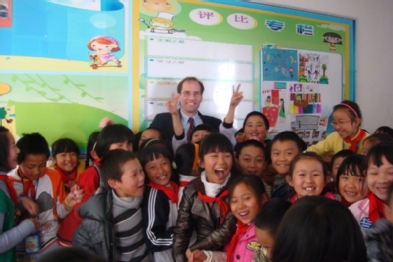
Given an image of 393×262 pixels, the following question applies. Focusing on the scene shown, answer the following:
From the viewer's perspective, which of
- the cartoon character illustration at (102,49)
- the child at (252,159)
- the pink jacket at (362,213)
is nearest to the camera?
the pink jacket at (362,213)

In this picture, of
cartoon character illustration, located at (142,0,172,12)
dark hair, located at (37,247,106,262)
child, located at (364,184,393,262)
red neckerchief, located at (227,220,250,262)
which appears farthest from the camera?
cartoon character illustration, located at (142,0,172,12)

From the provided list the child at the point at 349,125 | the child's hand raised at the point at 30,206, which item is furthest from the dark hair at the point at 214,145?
the child at the point at 349,125

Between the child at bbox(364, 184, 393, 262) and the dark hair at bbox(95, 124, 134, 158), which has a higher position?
the dark hair at bbox(95, 124, 134, 158)

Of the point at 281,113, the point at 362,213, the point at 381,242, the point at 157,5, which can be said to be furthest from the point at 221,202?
the point at 281,113

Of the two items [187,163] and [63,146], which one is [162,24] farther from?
[187,163]

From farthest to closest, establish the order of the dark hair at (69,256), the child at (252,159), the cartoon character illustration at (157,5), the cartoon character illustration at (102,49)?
the cartoon character illustration at (157,5), the cartoon character illustration at (102,49), the child at (252,159), the dark hair at (69,256)

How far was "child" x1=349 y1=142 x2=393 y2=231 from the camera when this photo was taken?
1.38 meters

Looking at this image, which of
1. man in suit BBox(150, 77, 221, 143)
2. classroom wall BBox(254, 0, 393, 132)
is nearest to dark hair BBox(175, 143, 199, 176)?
man in suit BBox(150, 77, 221, 143)

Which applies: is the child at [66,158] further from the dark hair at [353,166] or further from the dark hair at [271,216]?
the dark hair at [353,166]

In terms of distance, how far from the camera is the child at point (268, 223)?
3.96 feet

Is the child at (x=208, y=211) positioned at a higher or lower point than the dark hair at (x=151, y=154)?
lower

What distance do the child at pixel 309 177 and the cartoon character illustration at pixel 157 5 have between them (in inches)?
71.5

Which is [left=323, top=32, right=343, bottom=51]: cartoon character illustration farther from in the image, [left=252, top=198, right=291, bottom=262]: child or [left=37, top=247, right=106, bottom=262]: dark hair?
[left=37, top=247, right=106, bottom=262]: dark hair

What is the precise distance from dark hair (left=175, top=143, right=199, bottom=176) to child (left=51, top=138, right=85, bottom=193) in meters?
0.88
